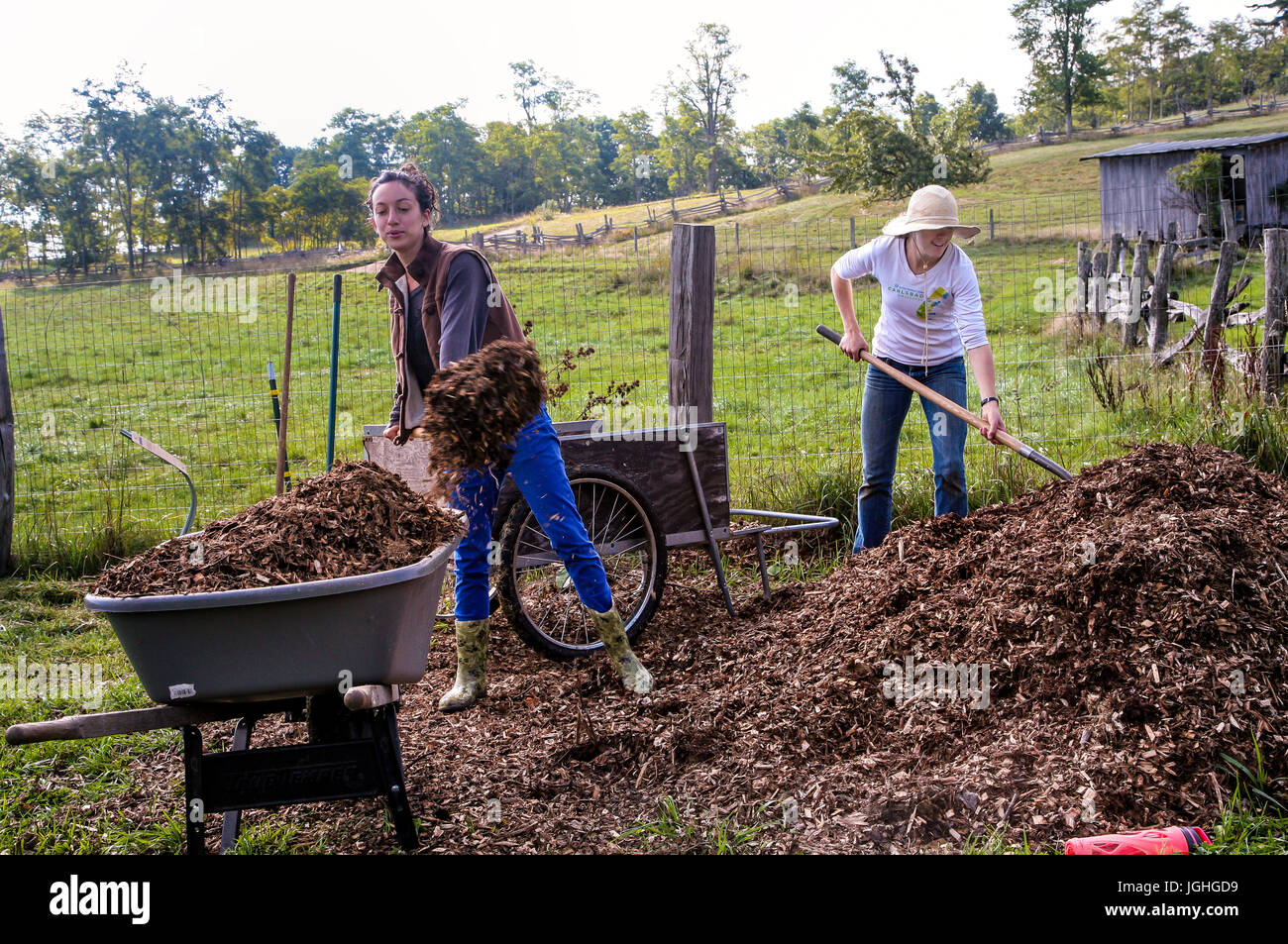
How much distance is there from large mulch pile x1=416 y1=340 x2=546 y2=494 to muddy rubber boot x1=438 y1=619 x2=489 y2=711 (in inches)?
29.5

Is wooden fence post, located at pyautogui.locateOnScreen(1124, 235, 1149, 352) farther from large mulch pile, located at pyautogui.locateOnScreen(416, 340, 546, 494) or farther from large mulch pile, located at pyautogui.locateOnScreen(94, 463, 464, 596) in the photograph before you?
large mulch pile, located at pyautogui.locateOnScreen(94, 463, 464, 596)

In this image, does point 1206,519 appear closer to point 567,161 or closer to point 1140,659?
point 1140,659

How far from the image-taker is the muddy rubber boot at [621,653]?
3.83 m

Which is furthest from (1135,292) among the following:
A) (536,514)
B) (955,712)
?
(536,514)

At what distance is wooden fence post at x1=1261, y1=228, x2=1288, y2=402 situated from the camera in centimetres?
607

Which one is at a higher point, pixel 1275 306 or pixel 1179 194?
pixel 1179 194

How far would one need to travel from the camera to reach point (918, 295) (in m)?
4.41

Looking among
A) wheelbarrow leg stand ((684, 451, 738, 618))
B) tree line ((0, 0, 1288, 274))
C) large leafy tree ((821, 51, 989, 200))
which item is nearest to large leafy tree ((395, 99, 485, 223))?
tree line ((0, 0, 1288, 274))

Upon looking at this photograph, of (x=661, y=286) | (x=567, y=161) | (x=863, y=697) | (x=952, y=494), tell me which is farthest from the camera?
(x=567, y=161)

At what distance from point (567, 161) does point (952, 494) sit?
55712 mm

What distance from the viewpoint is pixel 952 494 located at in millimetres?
4613

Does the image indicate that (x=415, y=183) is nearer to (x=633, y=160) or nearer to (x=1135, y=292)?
(x=1135, y=292)

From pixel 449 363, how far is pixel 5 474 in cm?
442
